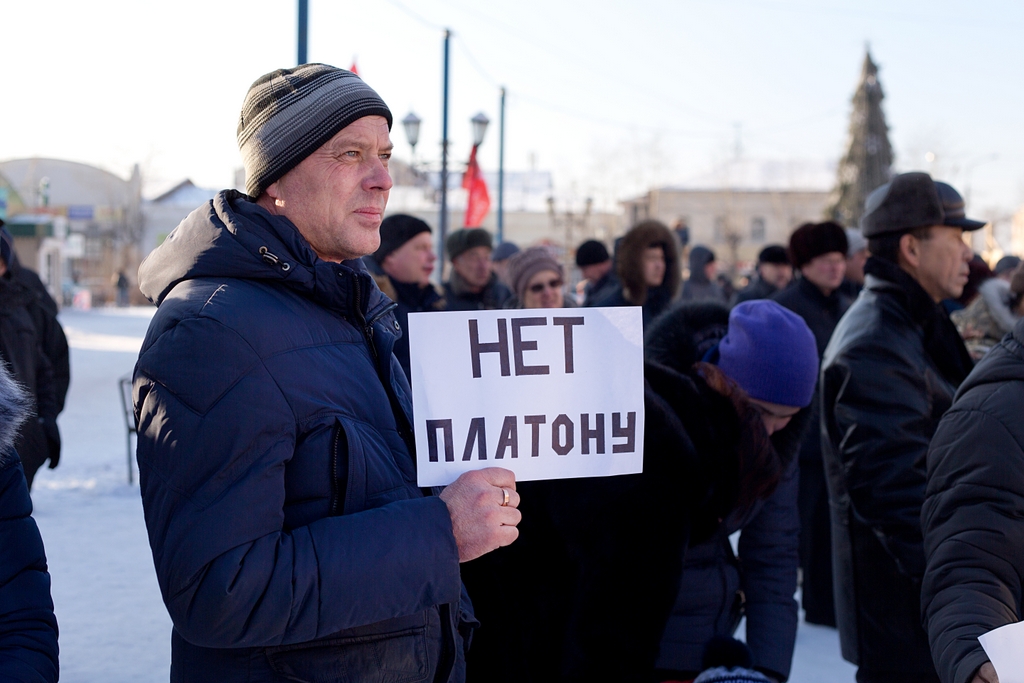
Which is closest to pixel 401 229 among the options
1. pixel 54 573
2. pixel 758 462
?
pixel 54 573

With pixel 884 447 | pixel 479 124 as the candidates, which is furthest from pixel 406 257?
pixel 479 124

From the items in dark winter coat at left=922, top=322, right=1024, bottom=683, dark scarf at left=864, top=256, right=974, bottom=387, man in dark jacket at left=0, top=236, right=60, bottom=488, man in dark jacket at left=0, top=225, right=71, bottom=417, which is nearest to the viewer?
dark winter coat at left=922, top=322, right=1024, bottom=683

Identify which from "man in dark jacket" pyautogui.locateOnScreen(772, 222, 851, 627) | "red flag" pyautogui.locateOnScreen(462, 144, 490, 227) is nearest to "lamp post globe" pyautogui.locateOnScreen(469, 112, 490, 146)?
"red flag" pyautogui.locateOnScreen(462, 144, 490, 227)

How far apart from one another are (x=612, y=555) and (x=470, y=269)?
4.93 metres

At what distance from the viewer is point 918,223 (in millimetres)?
3178

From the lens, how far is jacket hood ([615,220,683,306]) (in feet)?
20.2

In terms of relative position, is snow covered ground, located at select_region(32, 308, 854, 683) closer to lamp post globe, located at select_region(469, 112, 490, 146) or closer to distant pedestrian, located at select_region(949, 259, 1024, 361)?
distant pedestrian, located at select_region(949, 259, 1024, 361)

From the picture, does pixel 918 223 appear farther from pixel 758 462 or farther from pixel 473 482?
pixel 473 482

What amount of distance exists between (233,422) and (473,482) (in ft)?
1.43

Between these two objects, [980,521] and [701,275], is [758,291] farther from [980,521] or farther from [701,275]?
[980,521]

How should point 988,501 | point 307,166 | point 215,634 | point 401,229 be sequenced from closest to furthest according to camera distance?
point 215,634
point 307,166
point 988,501
point 401,229

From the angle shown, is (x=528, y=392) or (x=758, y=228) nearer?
(x=528, y=392)

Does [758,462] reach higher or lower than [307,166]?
lower

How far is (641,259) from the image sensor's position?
20.2ft
